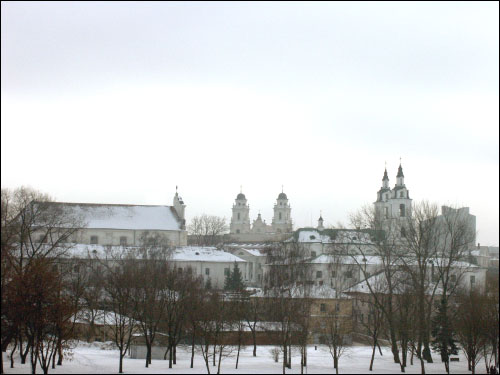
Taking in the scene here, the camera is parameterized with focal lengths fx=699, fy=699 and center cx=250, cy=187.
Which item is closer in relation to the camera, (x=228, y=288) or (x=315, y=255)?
(x=228, y=288)

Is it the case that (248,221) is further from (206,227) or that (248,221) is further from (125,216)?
(125,216)

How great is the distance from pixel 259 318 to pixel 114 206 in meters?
42.2

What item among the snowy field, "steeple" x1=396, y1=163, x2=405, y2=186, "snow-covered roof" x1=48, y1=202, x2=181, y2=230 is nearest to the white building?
"snow-covered roof" x1=48, y1=202, x2=181, y2=230

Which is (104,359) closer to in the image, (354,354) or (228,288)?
(354,354)

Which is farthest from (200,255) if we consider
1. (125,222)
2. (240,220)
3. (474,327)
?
(240,220)

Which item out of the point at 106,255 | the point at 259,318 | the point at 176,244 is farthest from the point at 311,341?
the point at 176,244

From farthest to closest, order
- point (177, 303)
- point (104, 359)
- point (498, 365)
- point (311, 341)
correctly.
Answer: point (311, 341), point (177, 303), point (104, 359), point (498, 365)

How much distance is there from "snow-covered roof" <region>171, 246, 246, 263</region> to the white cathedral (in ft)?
259

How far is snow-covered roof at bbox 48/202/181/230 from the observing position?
3465 inches

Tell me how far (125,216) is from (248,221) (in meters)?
80.8

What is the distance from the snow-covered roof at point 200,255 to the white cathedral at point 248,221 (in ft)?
259

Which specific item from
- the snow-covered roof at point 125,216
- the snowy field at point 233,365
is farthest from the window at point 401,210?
the snowy field at point 233,365

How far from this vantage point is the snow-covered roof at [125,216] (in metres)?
88.0

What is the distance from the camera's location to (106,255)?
7356 cm
